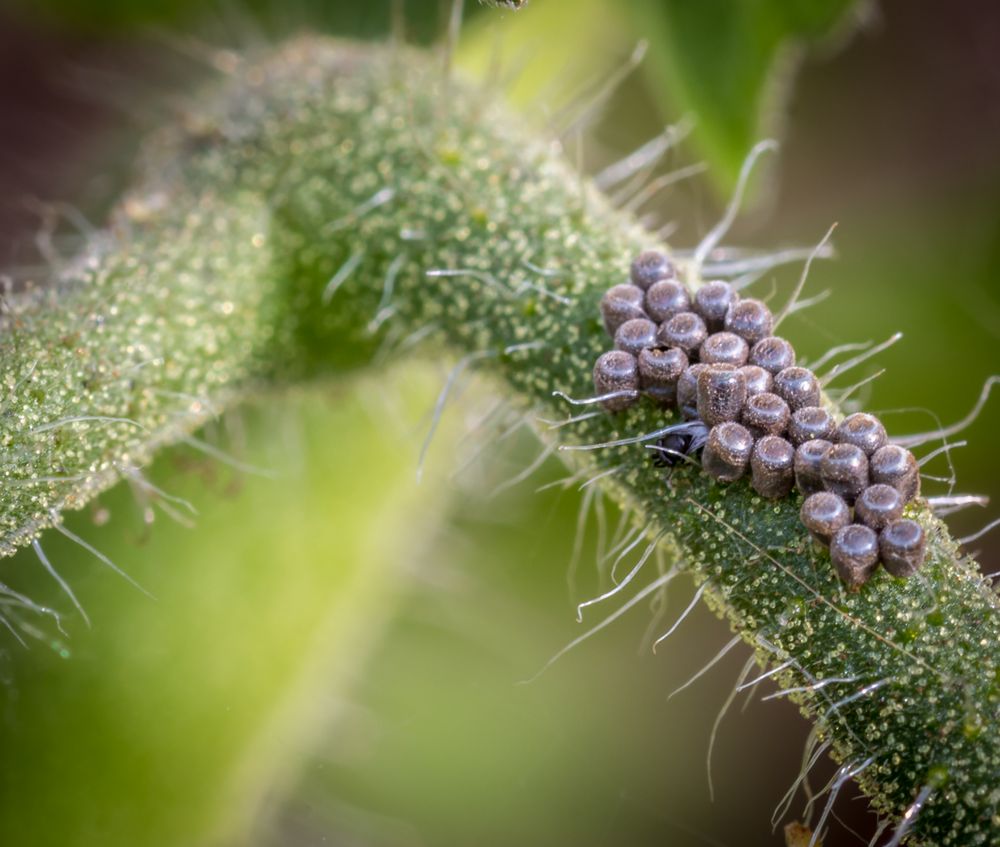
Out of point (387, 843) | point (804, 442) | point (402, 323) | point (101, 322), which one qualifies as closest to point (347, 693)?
point (387, 843)

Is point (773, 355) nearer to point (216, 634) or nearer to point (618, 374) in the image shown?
point (618, 374)

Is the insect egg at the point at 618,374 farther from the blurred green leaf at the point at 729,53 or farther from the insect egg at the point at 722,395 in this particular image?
the blurred green leaf at the point at 729,53

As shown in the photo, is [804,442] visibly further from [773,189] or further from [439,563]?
[773,189]

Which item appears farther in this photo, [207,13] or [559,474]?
[207,13]

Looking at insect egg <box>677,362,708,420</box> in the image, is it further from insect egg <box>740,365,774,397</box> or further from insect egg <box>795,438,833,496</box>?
insect egg <box>795,438,833,496</box>

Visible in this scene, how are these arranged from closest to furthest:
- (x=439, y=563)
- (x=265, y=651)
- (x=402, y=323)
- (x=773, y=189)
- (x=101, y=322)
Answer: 1. (x=101, y=322)
2. (x=402, y=323)
3. (x=265, y=651)
4. (x=439, y=563)
5. (x=773, y=189)

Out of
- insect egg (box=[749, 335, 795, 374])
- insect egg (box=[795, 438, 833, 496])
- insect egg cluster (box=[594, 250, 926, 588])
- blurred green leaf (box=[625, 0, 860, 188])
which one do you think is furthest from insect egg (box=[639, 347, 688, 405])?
blurred green leaf (box=[625, 0, 860, 188])

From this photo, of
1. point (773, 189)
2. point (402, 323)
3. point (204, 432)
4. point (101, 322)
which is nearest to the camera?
point (101, 322)
